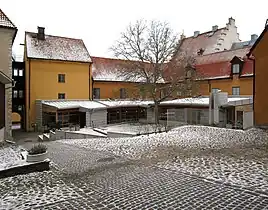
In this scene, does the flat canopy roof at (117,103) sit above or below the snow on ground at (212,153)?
above

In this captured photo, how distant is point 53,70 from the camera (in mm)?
30844

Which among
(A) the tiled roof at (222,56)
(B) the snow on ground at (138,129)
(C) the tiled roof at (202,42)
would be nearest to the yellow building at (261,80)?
(B) the snow on ground at (138,129)

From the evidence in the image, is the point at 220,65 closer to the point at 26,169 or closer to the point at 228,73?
the point at 228,73

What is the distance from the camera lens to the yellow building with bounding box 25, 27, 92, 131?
29641 mm

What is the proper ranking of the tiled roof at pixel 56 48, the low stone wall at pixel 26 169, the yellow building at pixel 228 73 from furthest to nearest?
the tiled roof at pixel 56 48
the yellow building at pixel 228 73
the low stone wall at pixel 26 169

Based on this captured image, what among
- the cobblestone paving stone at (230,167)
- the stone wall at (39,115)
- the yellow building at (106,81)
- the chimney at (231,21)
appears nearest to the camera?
the cobblestone paving stone at (230,167)

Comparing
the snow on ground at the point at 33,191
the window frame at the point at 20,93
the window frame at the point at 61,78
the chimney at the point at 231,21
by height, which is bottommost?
the snow on ground at the point at 33,191

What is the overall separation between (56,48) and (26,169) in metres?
26.2

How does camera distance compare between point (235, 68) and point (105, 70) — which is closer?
point (235, 68)

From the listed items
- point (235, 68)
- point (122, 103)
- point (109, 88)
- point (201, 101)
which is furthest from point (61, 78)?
point (235, 68)

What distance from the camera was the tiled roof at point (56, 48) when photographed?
99.8ft

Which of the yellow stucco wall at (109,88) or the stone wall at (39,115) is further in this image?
the yellow stucco wall at (109,88)

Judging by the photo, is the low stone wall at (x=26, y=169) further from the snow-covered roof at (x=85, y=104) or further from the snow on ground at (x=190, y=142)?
the snow-covered roof at (x=85, y=104)

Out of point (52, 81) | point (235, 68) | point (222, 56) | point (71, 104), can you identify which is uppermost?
point (222, 56)
